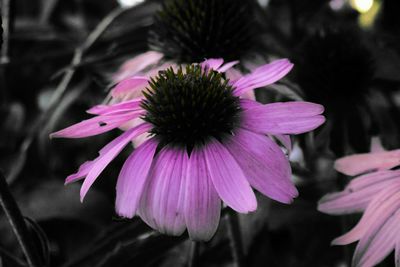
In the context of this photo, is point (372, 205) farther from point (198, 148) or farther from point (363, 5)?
point (363, 5)

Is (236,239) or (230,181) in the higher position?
(230,181)

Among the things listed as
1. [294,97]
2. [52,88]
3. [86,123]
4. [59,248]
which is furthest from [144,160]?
[52,88]

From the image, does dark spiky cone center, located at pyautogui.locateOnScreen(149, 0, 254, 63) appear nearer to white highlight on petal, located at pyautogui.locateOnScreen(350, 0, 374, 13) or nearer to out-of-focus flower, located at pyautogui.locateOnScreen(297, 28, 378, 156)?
out-of-focus flower, located at pyautogui.locateOnScreen(297, 28, 378, 156)

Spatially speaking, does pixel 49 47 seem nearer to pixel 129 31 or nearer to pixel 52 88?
pixel 52 88

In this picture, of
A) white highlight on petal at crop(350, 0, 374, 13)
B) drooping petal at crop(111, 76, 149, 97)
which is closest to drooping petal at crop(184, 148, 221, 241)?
drooping petal at crop(111, 76, 149, 97)

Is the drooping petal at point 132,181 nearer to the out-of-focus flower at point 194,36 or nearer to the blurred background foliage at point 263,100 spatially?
the blurred background foliage at point 263,100

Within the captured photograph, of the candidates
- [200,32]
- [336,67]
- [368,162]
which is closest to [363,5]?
[336,67]

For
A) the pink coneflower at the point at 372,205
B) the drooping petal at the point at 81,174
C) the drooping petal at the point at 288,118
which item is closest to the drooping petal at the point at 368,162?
the pink coneflower at the point at 372,205
